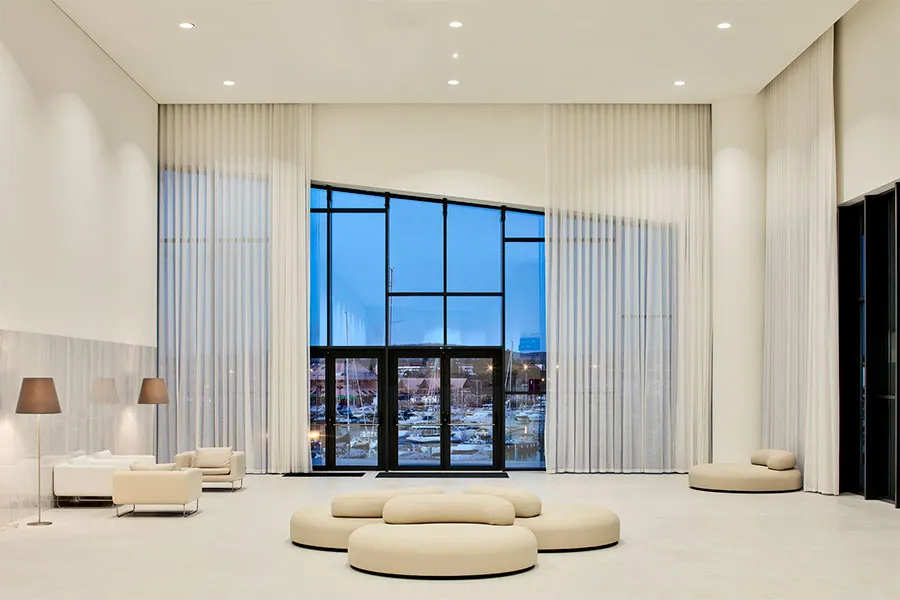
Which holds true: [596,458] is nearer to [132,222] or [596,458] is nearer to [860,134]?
[860,134]

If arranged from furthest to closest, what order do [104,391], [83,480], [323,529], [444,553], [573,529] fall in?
[104,391], [83,480], [323,529], [573,529], [444,553]

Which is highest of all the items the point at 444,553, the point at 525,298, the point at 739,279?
the point at 739,279

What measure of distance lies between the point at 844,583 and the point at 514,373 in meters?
9.78

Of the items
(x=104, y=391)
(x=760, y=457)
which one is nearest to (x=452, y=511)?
(x=104, y=391)

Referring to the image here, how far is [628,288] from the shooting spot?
1706 centimetres

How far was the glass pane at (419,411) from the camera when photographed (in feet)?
56.9

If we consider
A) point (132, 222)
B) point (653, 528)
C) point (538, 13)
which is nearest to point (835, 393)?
point (653, 528)

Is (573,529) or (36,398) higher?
(36,398)

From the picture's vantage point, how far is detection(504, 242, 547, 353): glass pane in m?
17.4

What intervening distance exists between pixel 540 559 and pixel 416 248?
9.57 meters

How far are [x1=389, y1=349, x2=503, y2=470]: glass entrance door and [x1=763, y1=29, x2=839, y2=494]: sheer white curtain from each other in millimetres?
4657

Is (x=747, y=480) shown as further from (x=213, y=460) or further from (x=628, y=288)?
(x=213, y=460)

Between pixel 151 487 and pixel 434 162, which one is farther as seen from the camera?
pixel 434 162

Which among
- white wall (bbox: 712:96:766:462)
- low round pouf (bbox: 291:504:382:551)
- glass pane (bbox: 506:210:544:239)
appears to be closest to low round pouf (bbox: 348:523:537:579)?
low round pouf (bbox: 291:504:382:551)
